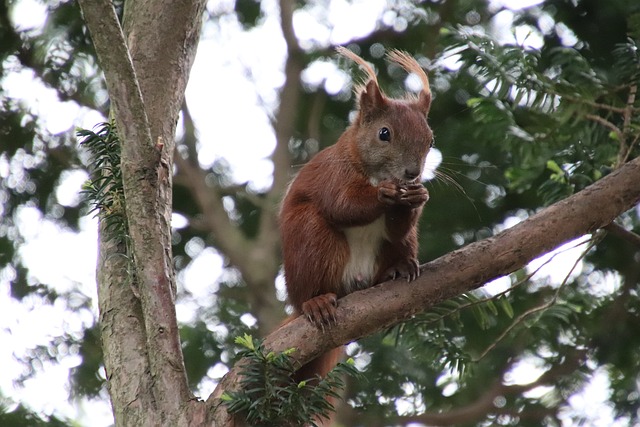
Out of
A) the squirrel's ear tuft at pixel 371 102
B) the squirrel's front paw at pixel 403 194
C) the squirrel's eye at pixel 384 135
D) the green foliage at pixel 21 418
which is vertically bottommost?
the green foliage at pixel 21 418

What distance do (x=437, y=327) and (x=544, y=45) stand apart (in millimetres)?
1681

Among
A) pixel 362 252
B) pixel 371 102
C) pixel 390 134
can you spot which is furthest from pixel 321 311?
pixel 371 102

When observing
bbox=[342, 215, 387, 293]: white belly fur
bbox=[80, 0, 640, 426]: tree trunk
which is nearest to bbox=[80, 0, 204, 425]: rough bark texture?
bbox=[80, 0, 640, 426]: tree trunk

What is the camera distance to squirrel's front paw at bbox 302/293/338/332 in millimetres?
2732

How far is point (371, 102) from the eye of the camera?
3.66 meters

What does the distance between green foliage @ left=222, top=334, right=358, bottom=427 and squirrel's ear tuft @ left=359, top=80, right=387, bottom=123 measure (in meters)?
1.51

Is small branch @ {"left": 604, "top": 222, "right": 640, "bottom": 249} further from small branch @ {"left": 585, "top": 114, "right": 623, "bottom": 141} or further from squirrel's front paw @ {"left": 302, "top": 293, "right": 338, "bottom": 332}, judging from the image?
squirrel's front paw @ {"left": 302, "top": 293, "right": 338, "bottom": 332}

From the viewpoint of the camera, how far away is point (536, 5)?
435 cm

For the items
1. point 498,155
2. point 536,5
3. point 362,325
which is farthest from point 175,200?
point 362,325

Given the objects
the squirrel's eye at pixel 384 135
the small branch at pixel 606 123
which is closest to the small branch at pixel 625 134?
the small branch at pixel 606 123

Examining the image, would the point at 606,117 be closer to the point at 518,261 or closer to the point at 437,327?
the point at 518,261

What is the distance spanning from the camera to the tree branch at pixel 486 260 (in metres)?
2.75

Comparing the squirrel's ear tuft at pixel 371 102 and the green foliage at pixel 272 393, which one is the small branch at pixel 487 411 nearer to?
the squirrel's ear tuft at pixel 371 102

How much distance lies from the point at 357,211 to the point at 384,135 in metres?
0.42
